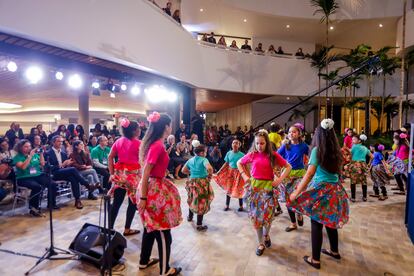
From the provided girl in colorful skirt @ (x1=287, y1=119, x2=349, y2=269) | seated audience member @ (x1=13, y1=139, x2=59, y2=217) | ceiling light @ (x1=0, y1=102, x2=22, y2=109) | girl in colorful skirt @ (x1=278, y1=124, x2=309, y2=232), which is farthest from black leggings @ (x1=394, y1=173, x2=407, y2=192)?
ceiling light @ (x1=0, y1=102, x2=22, y2=109)

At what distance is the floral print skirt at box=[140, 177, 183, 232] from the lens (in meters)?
2.50

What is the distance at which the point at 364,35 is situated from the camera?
15438mm

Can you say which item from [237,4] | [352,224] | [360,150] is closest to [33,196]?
[352,224]

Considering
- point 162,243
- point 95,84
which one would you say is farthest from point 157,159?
point 95,84

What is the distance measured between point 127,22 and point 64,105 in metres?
9.16

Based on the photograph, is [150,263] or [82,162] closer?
[150,263]

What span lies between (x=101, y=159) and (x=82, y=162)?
666 mm

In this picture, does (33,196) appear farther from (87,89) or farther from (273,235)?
(87,89)

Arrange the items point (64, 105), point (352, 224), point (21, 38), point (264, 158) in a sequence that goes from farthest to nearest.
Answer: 1. point (64, 105)
2. point (21, 38)
3. point (352, 224)
4. point (264, 158)

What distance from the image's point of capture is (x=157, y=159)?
2463 millimetres

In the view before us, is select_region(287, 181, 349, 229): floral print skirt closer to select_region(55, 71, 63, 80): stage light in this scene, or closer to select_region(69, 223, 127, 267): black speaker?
select_region(69, 223, 127, 267): black speaker

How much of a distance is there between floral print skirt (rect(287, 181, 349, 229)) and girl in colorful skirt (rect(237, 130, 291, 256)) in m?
0.34

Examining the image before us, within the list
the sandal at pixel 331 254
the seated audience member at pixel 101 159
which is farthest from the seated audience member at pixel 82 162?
the sandal at pixel 331 254

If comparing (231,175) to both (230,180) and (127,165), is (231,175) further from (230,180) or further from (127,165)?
(127,165)
